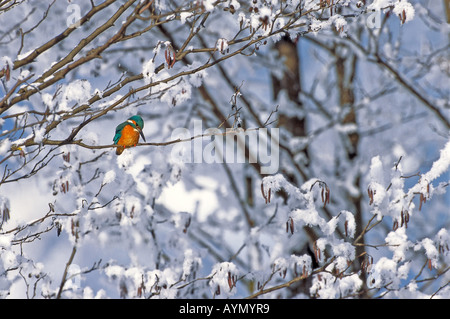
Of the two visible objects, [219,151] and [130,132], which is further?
[219,151]

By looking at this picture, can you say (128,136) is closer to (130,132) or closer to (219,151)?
(130,132)

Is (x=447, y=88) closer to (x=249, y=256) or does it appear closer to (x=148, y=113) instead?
(x=249, y=256)

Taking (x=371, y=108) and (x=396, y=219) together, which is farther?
(x=371, y=108)

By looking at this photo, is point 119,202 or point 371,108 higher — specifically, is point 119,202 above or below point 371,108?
below

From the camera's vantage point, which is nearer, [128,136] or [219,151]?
[128,136]

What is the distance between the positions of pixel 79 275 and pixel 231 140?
11.3 ft

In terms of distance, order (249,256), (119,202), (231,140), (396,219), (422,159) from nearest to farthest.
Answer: (396,219), (119,202), (249,256), (231,140), (422,159)

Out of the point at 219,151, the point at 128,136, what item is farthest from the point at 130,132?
the point at 219,151

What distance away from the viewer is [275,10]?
10.7 feet

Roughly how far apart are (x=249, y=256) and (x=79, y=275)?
2591mm

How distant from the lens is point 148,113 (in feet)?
→ 23.5
